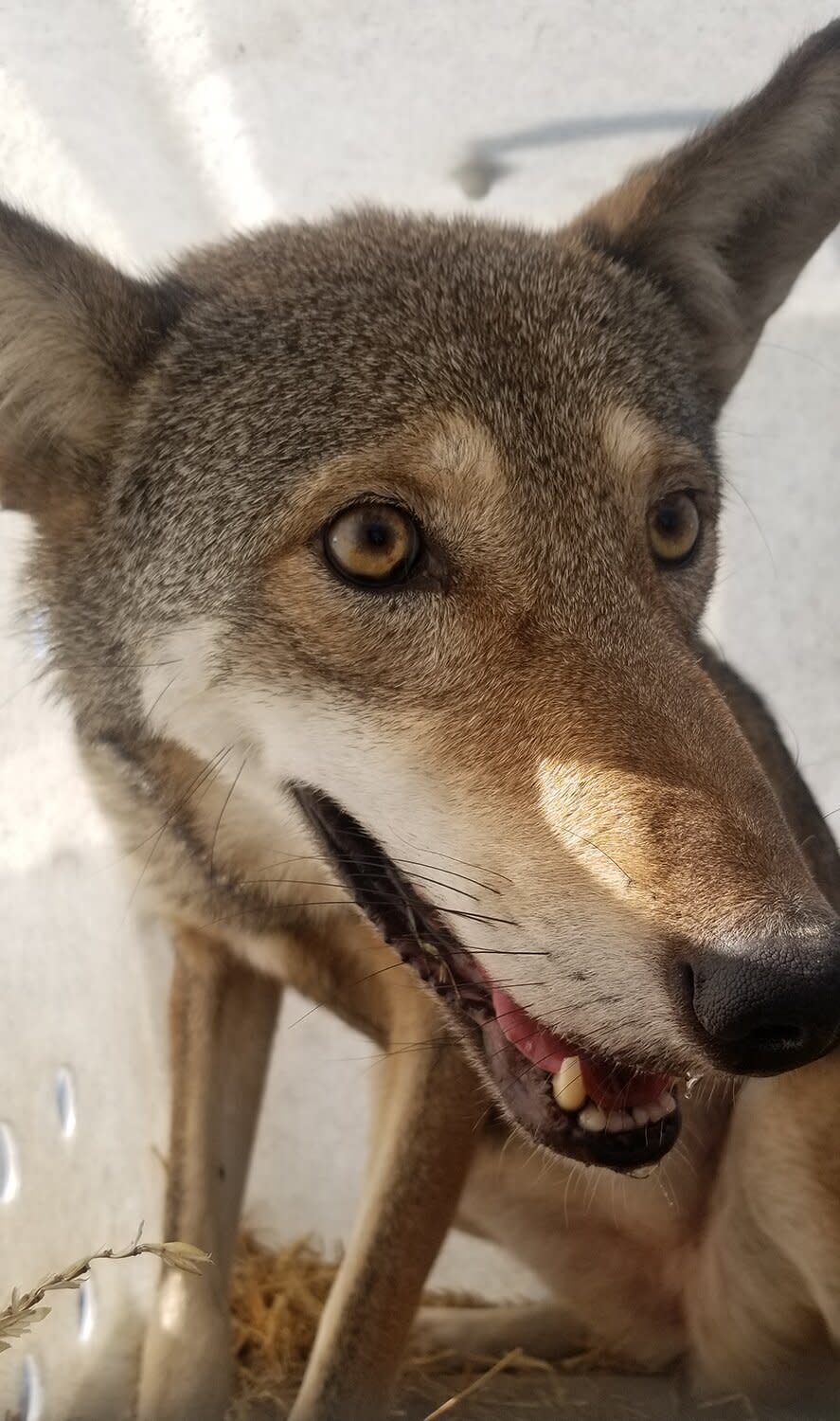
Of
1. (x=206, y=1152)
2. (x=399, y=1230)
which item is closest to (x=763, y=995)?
(x=399, y=1230)

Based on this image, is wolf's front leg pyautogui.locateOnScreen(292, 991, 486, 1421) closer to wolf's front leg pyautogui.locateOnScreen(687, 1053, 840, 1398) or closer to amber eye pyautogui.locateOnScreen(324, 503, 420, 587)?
wolf's front leg pyautogui.locateOnScreen(687, 1053, 840, 1398)

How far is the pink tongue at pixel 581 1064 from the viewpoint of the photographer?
1.64m

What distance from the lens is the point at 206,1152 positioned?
2490 millimetres

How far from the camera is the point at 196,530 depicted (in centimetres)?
181

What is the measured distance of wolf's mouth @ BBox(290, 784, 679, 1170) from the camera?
1.65 meters

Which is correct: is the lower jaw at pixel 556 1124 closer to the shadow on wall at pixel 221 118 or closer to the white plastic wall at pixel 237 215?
the white plastic wall at pixel 237 215

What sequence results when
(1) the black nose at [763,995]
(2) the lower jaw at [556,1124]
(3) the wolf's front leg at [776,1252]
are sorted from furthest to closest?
(3) the wolf's front leg at [776,1252] → (2) the lower jaw at [556,1124] → (1) the black nose at [763,995]

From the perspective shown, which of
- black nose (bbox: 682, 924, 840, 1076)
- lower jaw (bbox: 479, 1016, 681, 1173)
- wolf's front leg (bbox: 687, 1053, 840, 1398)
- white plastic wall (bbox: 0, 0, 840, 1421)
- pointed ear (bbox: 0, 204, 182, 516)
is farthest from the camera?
white plastic wall (bbox: 0, 0, 840, 1421)

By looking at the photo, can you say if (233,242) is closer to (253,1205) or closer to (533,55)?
(533,55)

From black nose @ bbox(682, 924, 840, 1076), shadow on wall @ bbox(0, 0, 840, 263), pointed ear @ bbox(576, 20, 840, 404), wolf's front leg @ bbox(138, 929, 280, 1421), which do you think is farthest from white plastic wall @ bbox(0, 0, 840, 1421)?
black nose @ bbox(682, 924, 840, 1076)

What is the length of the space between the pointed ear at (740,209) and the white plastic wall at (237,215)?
15.1 inches

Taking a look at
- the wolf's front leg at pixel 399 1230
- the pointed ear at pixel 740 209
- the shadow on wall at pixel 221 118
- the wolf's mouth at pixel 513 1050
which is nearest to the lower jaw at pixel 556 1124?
the wolf's mouth at pixel 513 1050

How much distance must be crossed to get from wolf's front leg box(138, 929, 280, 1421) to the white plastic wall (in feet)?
0.47

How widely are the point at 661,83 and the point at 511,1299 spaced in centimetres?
292
